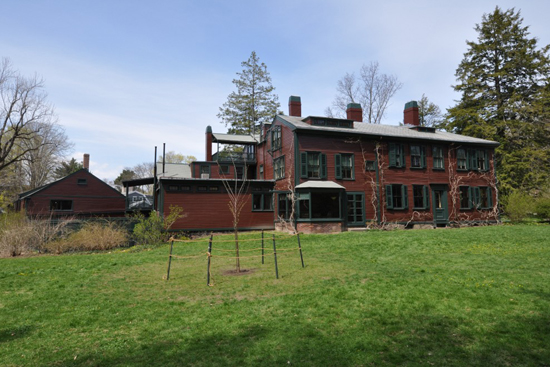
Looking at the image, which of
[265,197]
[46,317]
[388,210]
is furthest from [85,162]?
[46,317]

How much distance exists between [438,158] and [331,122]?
949 centimetres

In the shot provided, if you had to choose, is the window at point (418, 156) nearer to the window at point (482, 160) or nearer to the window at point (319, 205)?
the window at point (482, 160)

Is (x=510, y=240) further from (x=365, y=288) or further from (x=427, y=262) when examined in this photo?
(x=365, y=288)

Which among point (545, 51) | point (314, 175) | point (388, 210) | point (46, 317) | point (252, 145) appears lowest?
point (46, 317)

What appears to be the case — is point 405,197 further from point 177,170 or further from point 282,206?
point 177,170

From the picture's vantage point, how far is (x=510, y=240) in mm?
15531

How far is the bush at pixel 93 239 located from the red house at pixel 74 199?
49.9 feet

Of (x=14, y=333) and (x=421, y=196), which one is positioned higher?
(x=421, y=196)

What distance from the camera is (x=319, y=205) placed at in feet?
81.0

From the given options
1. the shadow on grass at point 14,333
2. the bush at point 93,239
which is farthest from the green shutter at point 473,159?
the shadow on grass at point 14,333

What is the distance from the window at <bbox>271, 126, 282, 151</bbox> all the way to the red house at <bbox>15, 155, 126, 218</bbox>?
18.5m

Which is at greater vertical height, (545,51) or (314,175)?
(545,51)

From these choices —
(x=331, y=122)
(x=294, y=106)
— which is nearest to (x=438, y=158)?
(x=331, y=122)

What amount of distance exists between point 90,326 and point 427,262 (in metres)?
10.1
